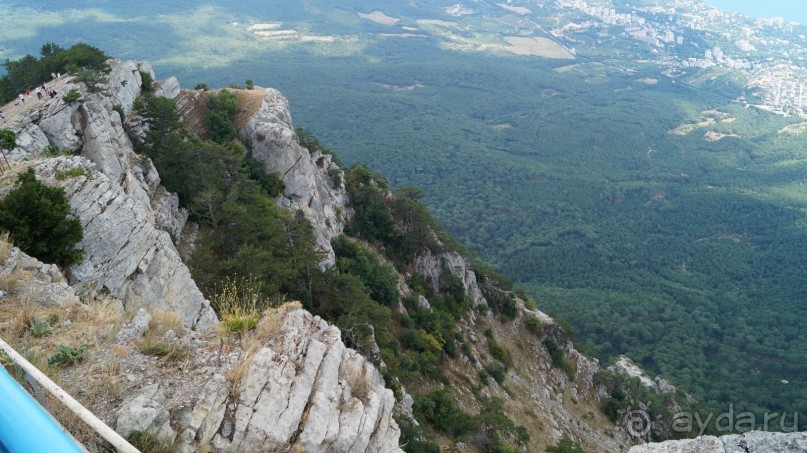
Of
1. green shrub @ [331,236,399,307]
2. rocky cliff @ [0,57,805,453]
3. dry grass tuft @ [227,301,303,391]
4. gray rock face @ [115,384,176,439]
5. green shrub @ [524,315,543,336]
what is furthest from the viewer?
green shrub @ [524,315,543,336]

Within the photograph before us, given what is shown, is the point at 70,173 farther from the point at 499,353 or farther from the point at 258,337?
the point at 499,353

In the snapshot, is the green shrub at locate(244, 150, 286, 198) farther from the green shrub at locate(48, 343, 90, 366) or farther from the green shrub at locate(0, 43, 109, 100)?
the green shrub at locate(48, 343, 90, 366)

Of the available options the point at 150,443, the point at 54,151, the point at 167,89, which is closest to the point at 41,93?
the point at 54,151

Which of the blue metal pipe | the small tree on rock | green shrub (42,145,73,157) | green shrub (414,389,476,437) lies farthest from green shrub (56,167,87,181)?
green shrub (414,389,476,437)

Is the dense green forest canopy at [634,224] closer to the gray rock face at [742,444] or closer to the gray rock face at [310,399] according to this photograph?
the gray rock face at [310,399]

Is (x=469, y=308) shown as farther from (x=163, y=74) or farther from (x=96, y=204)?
(x=163, y=74)

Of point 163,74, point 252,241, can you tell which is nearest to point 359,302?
point 252,241
